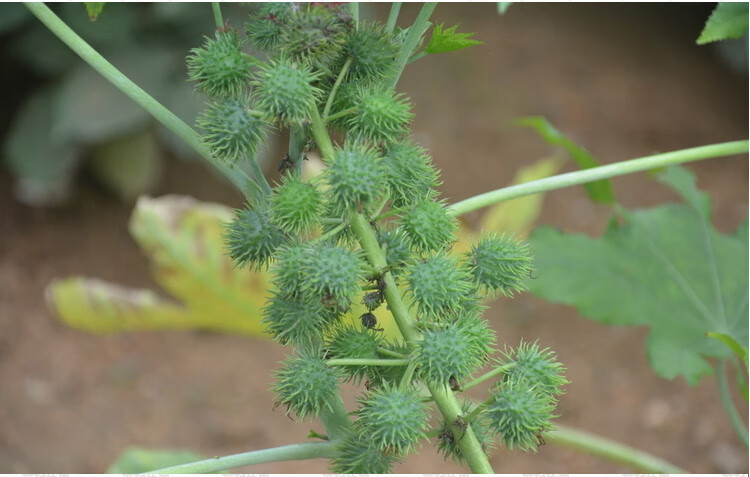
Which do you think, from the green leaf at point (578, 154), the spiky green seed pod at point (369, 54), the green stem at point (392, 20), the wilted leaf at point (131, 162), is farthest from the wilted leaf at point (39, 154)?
A: the spiky green seed pod at point (369, 54)

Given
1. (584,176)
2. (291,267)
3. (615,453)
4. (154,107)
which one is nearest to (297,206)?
(291,267)

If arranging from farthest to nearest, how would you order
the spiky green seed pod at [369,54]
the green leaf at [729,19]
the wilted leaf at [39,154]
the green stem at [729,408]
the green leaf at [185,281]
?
the wilted leaf at [39,154], the green leaf at [185,281], the green stem at [729,408], the green leaf at [729,19], the spiky green seed pod at [369,54]

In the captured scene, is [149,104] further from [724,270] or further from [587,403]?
[587,403]

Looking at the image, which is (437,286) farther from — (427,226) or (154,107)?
(154,107)

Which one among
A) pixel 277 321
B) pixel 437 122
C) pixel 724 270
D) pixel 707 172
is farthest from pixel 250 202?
pixel 707 172

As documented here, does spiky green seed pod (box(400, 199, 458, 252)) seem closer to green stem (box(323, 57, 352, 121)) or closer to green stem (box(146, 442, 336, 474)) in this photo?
green stem (box(323, 57, 352, 121))

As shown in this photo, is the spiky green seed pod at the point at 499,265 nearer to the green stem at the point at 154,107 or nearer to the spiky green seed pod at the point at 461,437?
the spiky green seed pod at the point at 461,437
